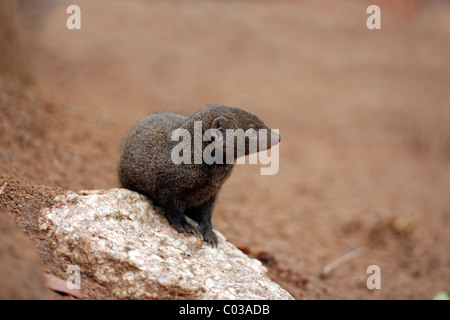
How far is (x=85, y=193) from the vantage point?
4059mm

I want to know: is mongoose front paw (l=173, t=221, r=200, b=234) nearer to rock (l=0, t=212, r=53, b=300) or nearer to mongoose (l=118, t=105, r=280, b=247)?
mongoose (l=118, t=105, r=280, b=247)

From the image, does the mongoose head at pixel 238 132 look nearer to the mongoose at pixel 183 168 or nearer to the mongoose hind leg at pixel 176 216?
the mongoose at pixel 183 168

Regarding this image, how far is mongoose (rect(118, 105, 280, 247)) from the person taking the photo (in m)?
4.18

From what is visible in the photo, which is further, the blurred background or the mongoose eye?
the blurred background

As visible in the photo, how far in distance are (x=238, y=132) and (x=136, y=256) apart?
1.45 m

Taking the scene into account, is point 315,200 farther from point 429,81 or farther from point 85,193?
point 429,81

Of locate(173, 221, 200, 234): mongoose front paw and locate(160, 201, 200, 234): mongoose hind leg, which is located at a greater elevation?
locate(160, 201, 200, 234): mongoose hind leg

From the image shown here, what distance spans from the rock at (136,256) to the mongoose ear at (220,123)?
1052 mm

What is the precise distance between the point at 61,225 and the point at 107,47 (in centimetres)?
1254

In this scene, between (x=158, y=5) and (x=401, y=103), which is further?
(x=158, y=5)

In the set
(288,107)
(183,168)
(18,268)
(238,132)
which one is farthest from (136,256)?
(288,107)

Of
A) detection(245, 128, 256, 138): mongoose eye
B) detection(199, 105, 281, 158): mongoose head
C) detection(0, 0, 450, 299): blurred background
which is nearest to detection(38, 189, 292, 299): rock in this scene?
detection(199, 105, 281, 158): mongoose head
